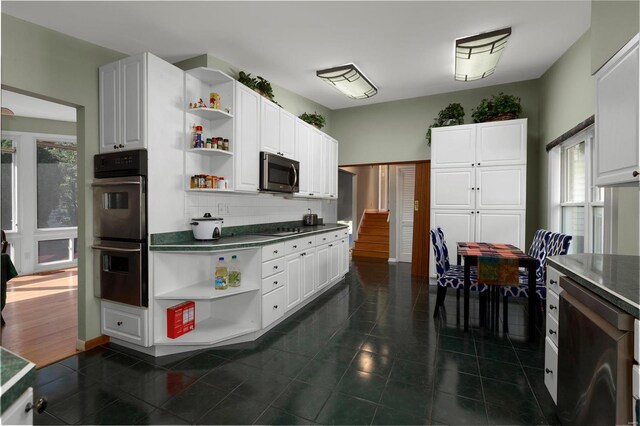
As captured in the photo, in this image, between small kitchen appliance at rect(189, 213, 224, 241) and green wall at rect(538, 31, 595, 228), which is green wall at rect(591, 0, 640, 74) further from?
small kitchen appliance at rect(189, 213, 224, 241)

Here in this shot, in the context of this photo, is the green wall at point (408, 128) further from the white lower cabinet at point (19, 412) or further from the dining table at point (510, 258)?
the white lower cabinet at point (19, 412)

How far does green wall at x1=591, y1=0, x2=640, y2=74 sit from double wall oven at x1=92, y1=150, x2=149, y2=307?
332 cm

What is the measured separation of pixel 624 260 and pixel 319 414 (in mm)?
2124

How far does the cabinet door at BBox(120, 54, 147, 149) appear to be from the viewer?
2570 mm

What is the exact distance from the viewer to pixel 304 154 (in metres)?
4.41

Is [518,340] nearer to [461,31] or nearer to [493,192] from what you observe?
[493,192]

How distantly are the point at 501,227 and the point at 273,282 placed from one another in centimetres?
336

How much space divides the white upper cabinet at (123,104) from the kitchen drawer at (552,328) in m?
3.24

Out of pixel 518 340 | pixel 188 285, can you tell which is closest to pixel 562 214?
pixel 518 340

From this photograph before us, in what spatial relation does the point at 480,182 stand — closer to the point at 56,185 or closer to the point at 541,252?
the point at 541,252

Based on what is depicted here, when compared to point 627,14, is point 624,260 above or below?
below

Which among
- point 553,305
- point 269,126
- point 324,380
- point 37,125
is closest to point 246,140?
point 269,126

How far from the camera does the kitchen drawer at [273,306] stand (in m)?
2.94

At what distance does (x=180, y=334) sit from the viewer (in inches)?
104
